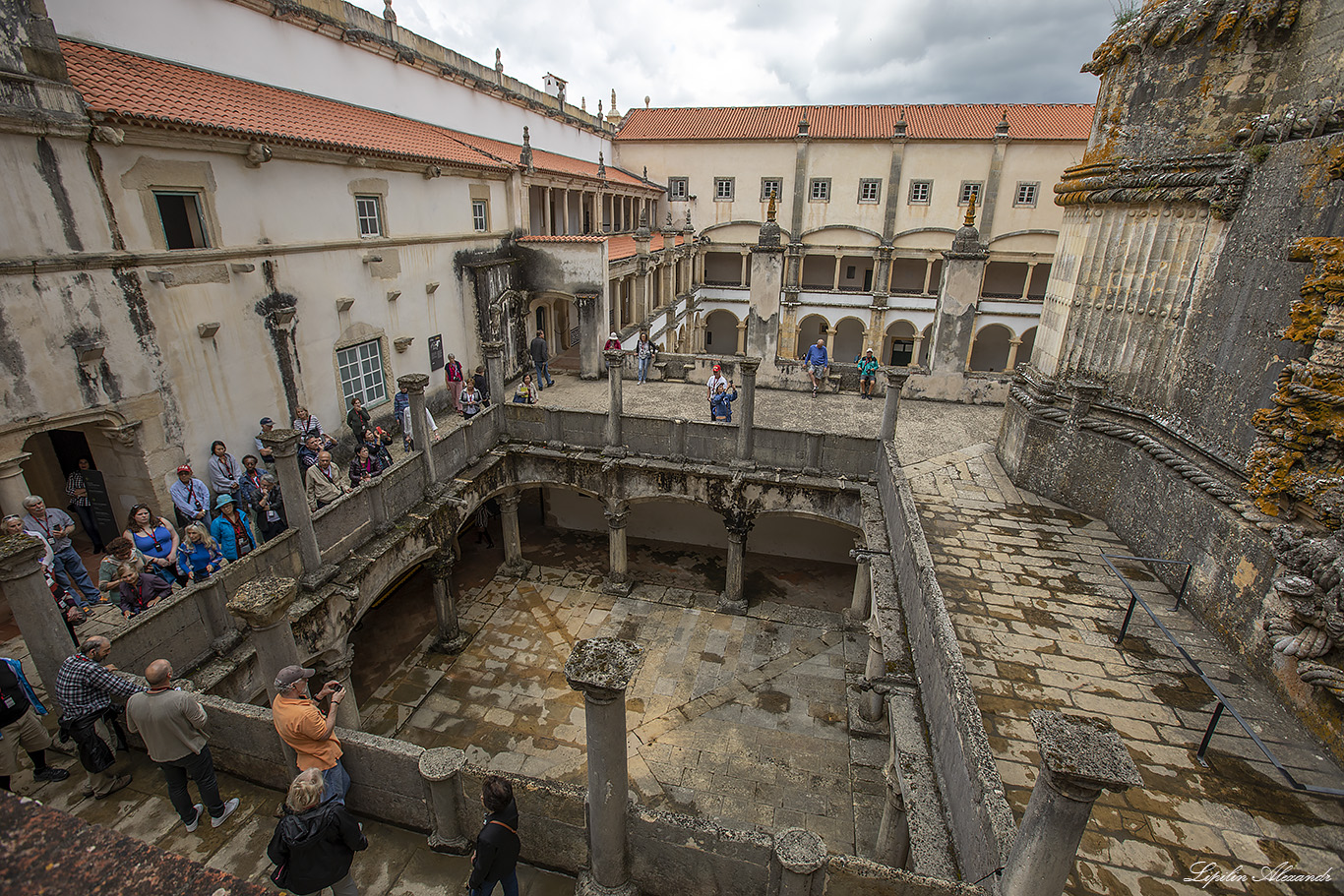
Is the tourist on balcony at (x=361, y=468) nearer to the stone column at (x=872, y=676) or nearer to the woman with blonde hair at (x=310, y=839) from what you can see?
the woman with blonde hair at (x=310, y=839)

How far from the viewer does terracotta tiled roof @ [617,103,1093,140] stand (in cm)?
3145

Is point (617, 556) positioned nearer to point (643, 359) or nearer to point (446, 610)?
point (446, 610)

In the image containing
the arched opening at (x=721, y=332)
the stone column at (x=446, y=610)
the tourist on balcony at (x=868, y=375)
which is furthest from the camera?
the arched opening at (x=721, y=332)

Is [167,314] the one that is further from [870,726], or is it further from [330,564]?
[870,726]

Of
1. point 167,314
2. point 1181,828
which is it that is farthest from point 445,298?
point 1181,828

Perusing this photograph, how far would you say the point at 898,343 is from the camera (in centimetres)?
3600

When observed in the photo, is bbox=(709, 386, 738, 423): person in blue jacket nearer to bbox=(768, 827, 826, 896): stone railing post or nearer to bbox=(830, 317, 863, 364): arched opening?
bbox=(768, 827, 826, 896): stone railing post

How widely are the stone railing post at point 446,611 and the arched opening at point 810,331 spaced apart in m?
26.3

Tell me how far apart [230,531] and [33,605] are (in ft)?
8.86

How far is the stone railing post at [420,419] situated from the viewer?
10.0 m

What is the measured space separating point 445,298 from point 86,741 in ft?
43.4

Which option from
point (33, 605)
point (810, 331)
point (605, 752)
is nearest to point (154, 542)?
point (33, 605)

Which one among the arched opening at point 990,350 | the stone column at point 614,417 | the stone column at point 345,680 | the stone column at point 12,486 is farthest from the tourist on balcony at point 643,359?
the arched opening at point 990,350

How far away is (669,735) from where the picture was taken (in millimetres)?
11172
